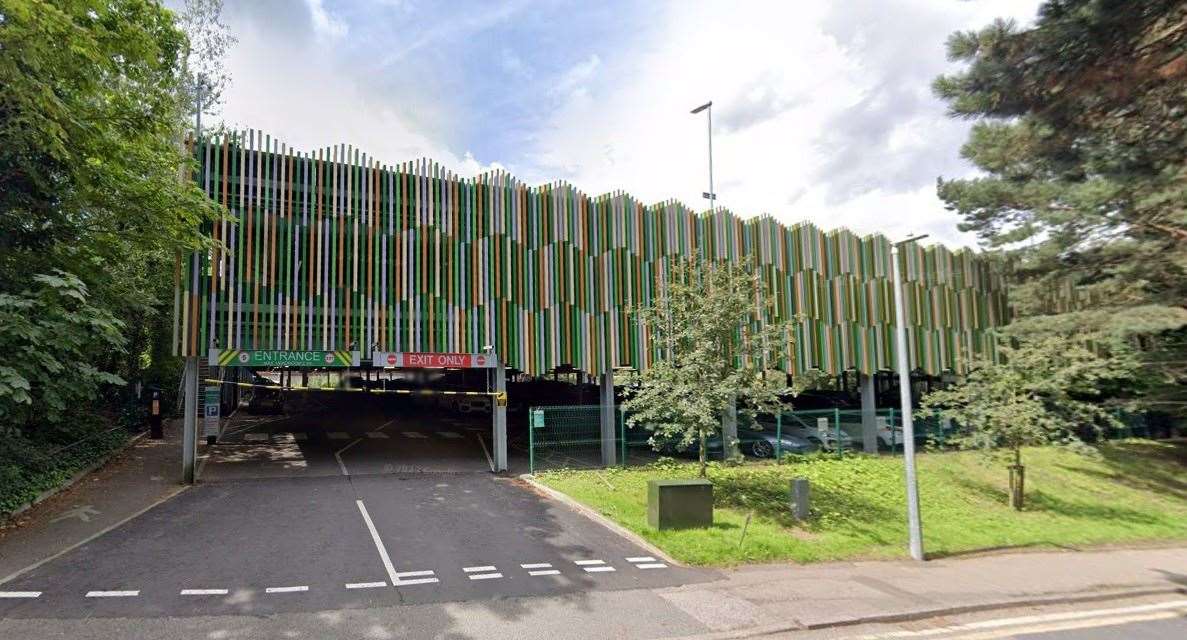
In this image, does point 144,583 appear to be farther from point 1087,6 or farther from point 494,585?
point 1087,6

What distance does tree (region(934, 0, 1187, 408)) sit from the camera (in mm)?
12414

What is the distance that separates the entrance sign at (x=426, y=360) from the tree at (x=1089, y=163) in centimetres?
1387

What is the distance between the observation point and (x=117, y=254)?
13000mm

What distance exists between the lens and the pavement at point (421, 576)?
7410 millimetres

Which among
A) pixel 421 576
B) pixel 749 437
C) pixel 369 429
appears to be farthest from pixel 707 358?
pixel 369 429

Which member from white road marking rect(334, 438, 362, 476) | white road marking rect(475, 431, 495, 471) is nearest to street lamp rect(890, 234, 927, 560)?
white road marking rect(475, 431, 495, 471)

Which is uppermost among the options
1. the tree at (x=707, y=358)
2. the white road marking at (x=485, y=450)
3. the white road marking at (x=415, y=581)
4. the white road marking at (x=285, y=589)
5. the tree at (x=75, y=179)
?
the tree at (x=75, y=179)

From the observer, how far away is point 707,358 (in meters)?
13.4

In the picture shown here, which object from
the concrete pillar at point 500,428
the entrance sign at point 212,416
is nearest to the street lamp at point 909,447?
the concrete pillar at point 500,428

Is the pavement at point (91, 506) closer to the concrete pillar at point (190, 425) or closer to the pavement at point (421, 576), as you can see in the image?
the pavement at point (421, 576)

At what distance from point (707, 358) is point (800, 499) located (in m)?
3.42

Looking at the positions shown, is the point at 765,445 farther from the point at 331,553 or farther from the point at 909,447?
the point at 331,553

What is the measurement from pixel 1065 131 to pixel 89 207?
2150 centimetres

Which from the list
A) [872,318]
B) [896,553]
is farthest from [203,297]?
[872,318]
